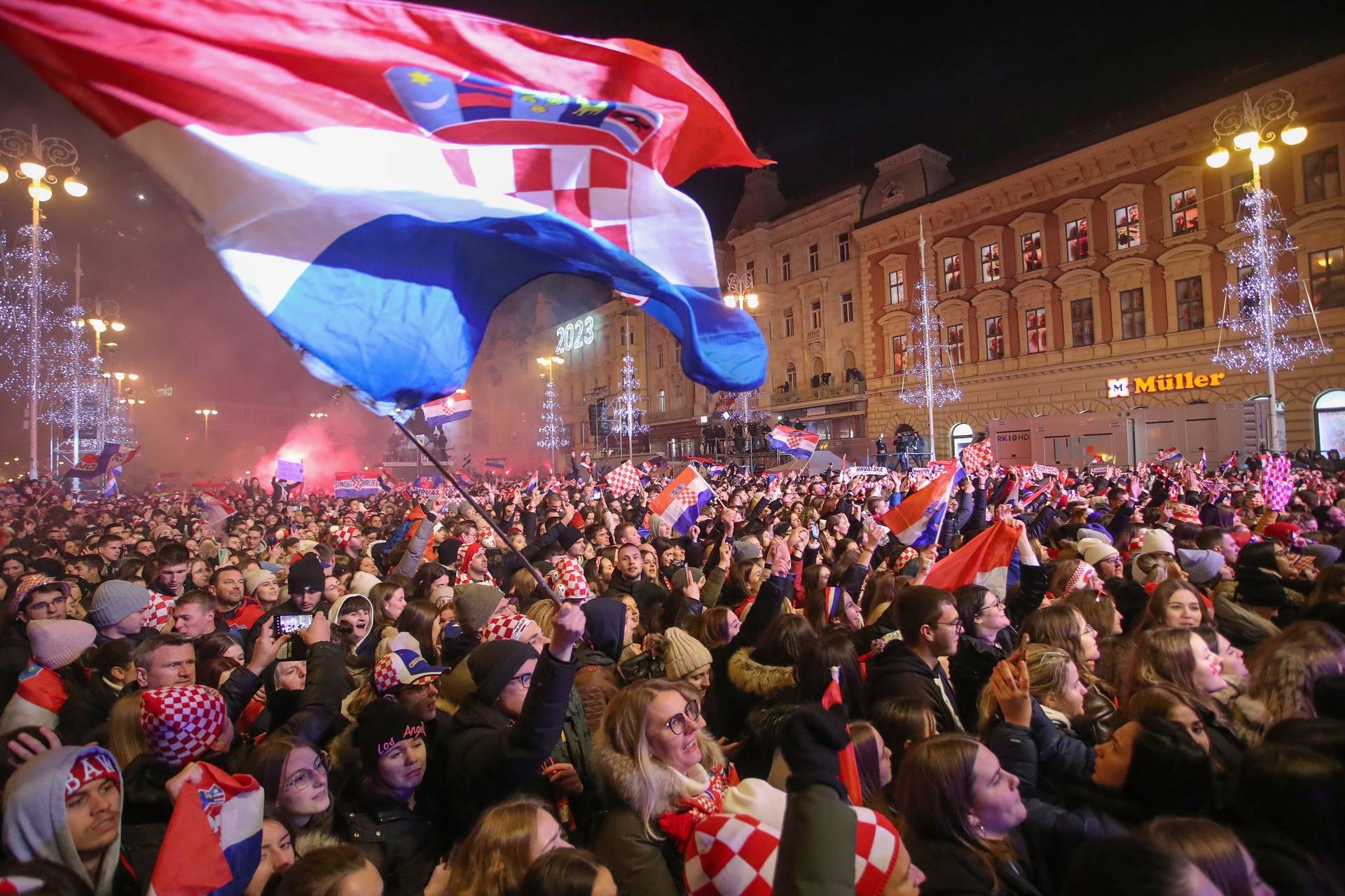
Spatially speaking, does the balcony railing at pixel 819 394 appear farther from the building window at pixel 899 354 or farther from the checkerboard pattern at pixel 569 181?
the checkerboard pattern at pixel 569 181

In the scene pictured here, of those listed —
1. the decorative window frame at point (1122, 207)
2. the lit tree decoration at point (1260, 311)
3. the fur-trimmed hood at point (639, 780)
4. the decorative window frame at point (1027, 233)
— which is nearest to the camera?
the fur-trimmed hood at point (639, 780)

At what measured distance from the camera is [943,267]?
35.3 m

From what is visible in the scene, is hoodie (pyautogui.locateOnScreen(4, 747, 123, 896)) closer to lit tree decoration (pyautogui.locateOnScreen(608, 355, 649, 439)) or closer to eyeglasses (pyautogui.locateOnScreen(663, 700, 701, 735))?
eyeglasses (pyautogui.locateOnScreen(663, 700, 701, 735))

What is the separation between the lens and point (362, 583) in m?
6.40

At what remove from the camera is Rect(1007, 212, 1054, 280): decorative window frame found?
31344 millimetres

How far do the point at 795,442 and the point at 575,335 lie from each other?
45565 millimetres

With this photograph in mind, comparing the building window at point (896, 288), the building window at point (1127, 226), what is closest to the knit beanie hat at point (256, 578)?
the building window at point (1127, 226)

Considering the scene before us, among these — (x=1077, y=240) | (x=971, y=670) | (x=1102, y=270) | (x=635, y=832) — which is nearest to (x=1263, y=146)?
(x=1102, y=270)

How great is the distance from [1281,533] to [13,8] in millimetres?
9870

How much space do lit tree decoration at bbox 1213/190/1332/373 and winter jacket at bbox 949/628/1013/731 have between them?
23.7 meters

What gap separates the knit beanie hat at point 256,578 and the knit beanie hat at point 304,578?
1542mm

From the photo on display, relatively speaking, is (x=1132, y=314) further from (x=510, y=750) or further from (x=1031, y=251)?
(x=510, y=750)

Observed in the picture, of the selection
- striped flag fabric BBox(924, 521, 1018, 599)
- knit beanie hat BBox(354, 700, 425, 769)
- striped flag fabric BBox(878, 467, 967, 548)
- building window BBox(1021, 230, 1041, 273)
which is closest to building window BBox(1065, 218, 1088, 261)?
building window BBox(1021, 230, 1041, 273)

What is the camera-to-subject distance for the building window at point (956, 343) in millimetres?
34719
